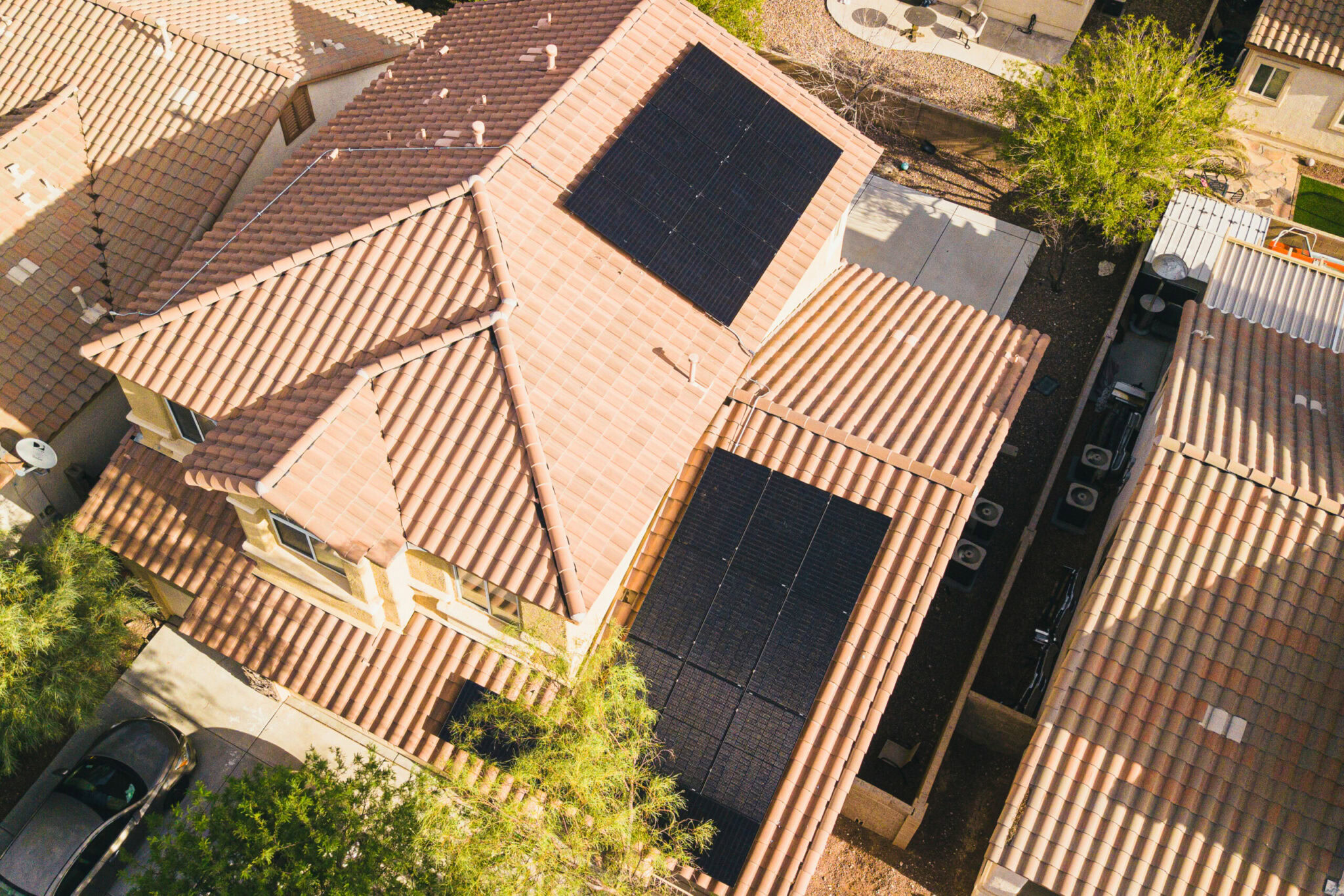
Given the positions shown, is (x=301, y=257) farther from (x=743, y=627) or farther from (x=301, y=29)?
(x=301, y=29)

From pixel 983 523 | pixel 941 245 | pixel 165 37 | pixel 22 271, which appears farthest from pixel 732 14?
pixel 22 271

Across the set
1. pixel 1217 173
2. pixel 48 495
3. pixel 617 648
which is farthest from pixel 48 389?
pixel 1217 173

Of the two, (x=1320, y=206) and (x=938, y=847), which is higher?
(x=1320, y=206)

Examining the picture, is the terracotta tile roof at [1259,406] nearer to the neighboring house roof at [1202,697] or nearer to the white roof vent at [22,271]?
the neighboring house roof at [1202,697]

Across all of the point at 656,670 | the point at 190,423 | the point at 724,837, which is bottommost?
the point at 724,837

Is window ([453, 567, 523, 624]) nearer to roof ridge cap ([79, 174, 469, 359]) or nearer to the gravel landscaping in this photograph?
roof ridge cap ([79, 174, 469, 359])

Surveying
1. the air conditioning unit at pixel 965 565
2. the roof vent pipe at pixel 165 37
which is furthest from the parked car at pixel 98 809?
the air conditioning unit at pixel 965 565

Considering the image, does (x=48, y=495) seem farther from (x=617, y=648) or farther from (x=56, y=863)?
(x=617, y=648)
